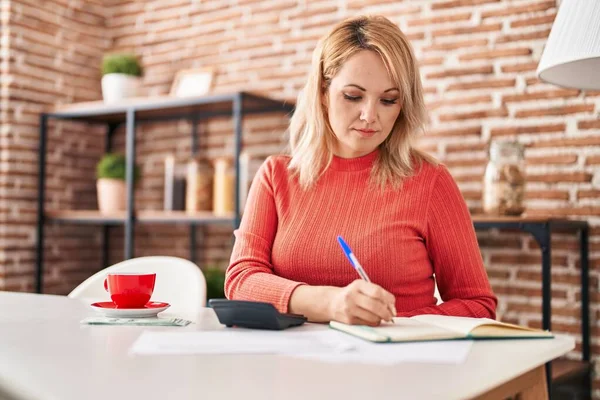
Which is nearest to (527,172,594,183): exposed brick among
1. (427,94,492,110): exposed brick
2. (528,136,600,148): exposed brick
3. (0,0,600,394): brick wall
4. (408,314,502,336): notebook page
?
(0,0,600,394): brick wall

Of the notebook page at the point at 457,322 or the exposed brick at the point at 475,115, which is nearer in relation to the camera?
the notebook page at the point at 457,322

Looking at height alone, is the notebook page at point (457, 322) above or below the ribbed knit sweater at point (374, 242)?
below

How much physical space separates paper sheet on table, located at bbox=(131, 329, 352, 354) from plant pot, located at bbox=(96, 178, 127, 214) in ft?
7.91

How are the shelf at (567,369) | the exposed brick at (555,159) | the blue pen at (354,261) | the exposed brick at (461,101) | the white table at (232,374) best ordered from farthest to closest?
the exposed brick at (461,101)
the exposed brick at (555,159)
the shelf at (567,369)
the blue pen at (354,261)
the white table at (232,374)

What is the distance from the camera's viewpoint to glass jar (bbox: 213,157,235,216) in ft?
10.00

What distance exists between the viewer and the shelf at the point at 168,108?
306 centimetres

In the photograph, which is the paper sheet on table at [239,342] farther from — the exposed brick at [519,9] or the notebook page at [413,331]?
the exposed brick at [519,9]

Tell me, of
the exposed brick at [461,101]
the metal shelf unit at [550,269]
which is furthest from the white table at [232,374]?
the exposed brick at [461,101]

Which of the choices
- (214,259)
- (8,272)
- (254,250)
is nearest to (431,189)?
(254,250)

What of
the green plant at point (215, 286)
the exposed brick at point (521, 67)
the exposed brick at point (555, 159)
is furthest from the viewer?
the green plant at point (215, 286)

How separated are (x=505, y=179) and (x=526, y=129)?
1.02ft

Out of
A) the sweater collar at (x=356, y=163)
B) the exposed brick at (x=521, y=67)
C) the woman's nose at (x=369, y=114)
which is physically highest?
the exposed brick at (x=521, y=67)

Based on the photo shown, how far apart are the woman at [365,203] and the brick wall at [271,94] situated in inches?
46.4

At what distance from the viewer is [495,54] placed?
2.71 m
